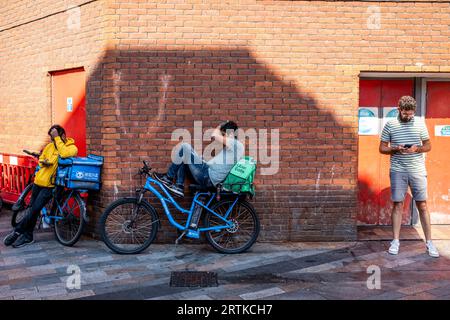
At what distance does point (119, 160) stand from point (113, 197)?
0.53 m

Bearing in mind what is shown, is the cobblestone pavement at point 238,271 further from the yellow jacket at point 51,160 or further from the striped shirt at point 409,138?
the striped shirt at point 409,138

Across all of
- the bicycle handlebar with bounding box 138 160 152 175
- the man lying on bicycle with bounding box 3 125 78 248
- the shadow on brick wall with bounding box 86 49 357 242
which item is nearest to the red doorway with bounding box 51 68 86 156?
the shadow on brick wall with bounding box 86 49 357 242

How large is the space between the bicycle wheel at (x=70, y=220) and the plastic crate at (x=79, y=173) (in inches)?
8.3

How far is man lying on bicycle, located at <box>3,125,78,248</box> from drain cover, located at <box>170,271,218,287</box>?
7.92 ft

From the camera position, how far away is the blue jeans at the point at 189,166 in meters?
7.17

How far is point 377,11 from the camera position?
301 inches

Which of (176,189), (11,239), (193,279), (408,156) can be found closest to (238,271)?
(193,279)

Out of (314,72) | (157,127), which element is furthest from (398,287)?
(157,127)

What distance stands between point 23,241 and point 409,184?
17.5 feet

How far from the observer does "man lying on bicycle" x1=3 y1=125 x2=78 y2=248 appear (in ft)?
24.6

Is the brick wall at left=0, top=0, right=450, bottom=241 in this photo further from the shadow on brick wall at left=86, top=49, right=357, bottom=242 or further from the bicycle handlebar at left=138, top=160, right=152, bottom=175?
the bicycle handlebar at left=138, top=160, right=152, bottom=175

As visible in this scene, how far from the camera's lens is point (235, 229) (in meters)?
7.21
